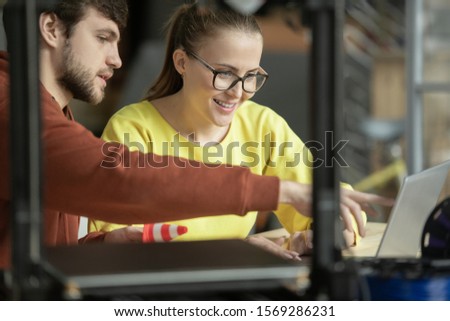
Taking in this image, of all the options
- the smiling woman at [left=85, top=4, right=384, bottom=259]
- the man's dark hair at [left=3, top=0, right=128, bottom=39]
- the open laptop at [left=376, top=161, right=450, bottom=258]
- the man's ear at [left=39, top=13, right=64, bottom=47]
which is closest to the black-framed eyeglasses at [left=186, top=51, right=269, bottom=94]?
A: the smiling woman at [left=85, top=4, right=384, bottom=259]

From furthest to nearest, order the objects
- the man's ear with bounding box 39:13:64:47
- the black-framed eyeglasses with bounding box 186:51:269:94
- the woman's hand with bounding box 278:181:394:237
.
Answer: the black-framed eyeglasses with bounding box 186:51:269:94
the man's ear with bounding box 39:13:64:47
the woman's hand with bounding box 278:181:394:237

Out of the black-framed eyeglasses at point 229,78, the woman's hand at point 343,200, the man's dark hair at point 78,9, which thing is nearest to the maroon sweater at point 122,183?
the woman's hand at point 343,200

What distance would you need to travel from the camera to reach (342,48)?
1.09 meters

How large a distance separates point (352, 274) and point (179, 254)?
0.28 metres

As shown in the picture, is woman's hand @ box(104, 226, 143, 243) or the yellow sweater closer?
woman's hand @ box(104, 226, 143, 243)

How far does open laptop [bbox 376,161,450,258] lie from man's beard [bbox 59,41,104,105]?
2.20 feet

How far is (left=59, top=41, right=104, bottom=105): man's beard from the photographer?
1840 mm

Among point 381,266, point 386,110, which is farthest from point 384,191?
point 381,266

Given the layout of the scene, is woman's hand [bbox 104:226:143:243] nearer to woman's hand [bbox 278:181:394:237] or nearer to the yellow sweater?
the yellow sweater

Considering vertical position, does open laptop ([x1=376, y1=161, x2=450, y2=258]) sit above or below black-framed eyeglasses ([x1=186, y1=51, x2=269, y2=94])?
below

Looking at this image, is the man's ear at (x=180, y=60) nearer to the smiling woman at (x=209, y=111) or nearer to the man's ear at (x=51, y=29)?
the smiling woman at (x=209, y=111)

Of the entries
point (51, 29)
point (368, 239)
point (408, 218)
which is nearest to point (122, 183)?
point (51, 29)

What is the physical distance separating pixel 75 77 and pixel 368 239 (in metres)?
0.78
